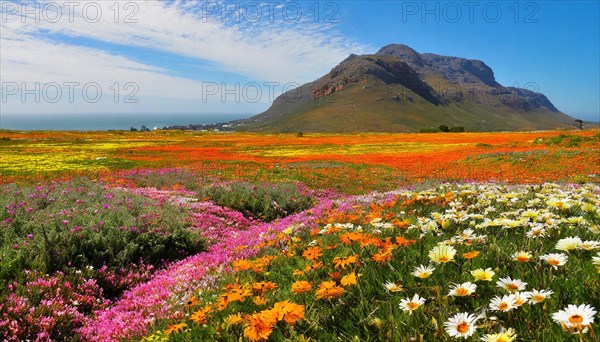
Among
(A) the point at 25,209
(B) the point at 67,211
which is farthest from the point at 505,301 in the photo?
→ (A) the point at 25,209

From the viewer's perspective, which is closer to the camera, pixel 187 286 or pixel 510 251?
pixel 510 251

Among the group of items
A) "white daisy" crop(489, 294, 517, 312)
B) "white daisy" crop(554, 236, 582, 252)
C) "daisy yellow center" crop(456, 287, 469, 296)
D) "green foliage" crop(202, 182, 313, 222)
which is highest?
"white daisy" crop(554, 236, 582, 252)

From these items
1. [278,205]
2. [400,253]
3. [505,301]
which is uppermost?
[505,301]

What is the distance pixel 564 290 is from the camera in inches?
102

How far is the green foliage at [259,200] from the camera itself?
1374 centimetres

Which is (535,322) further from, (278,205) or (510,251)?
(278,205)

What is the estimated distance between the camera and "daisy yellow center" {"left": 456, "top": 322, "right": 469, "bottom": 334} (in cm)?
191

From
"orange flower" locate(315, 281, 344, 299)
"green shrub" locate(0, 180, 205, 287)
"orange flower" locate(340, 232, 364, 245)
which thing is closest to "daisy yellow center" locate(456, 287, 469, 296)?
"orange flower" locate(315, 281, 344, 299)

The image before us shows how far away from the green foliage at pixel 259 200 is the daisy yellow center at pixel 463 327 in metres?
11.2

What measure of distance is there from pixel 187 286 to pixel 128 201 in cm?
618

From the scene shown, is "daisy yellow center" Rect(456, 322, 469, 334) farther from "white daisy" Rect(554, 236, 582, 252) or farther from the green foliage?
the green foliage

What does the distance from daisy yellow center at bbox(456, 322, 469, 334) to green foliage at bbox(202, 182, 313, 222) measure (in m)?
11.2

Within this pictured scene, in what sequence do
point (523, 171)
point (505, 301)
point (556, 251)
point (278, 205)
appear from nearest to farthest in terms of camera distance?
point (505, 301) → point (556, 251) → point (278, 205) → point (523, 171)

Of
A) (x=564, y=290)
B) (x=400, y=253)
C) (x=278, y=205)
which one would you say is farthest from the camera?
(x=278, y=205)
